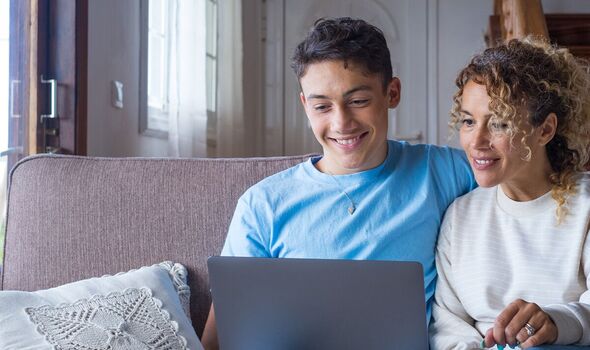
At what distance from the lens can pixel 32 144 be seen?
94.1 inches

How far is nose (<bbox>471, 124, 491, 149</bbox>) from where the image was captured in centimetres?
133

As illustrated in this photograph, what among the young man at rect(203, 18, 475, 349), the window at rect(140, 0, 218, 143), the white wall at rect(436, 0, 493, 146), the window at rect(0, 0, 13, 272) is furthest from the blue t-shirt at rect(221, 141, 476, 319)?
the white wall at rect(436, 0, 493, 146)

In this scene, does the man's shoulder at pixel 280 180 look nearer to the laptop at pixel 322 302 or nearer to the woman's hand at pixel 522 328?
the laptop at pixel 322 302

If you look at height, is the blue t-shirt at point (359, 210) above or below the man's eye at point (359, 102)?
below

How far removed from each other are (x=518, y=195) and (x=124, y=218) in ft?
2.69

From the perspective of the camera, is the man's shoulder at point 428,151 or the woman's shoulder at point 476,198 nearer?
the woman's shoulder at point 476,198

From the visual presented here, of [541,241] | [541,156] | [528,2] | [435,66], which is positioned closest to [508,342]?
[541,241]

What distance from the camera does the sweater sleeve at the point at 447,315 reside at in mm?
1306

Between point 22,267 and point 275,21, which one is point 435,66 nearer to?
point 275,21

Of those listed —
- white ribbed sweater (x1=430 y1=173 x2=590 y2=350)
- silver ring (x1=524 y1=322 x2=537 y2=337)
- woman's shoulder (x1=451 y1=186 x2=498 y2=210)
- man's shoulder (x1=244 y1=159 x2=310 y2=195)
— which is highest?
man's shoulder (x1=244 y1=159 x2=310 y2=195)

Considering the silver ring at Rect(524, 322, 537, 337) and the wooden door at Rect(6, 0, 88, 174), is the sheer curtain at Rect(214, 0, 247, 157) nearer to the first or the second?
the wooden door at Rect(6, 0, 88, 174)

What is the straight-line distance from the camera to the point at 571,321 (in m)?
1.12

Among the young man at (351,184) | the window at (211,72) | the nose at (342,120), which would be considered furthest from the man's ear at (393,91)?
the window at (211,72)

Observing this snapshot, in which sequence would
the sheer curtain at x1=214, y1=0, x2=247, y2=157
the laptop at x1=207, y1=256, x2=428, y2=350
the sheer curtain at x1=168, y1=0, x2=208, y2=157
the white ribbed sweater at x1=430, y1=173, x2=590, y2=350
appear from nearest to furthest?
the laptop at x1=207, y1=256, x2=428, y2=350 < the white ribbed sweater at x1=430, y1=173, x2=590, y2=350 < the sheer curtain at x1=168, y1=0, x2=208, y2=157 < the sheer curtain at x1=214, y1=0, x2=247, y2=157
